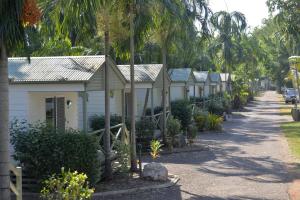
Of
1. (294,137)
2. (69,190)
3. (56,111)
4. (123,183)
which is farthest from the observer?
(294,137)

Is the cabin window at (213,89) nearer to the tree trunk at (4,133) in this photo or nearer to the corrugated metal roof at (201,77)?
the corrugated metal roof at (201,77)

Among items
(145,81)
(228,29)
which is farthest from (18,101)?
(228,29)

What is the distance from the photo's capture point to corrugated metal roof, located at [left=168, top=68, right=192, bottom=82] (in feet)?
105

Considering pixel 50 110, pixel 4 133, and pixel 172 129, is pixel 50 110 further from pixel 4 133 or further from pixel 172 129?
pixel 4 133

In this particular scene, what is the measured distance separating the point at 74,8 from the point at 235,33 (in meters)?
40.0

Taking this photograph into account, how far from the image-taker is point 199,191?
1257 cm

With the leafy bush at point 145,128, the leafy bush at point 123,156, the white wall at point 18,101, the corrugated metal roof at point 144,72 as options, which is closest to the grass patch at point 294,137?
the leafy bush at point 145,128

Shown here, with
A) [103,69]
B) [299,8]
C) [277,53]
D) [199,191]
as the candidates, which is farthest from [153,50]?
[277,53]

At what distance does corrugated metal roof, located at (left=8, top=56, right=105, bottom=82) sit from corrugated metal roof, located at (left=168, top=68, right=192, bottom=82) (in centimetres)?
1678

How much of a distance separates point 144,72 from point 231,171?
8.57m

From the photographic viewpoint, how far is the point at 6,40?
6.77m

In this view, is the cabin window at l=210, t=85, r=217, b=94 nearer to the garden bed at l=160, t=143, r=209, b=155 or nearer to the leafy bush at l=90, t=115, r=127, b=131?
the garden bed at l=160, t=143, r=209, b=155

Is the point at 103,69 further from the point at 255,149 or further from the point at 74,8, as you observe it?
the point at 255,149

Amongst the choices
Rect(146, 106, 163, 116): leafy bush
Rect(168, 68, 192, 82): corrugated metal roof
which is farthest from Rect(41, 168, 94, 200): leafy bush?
Rect(168, 68, 192, 82): corrugated metal roof
